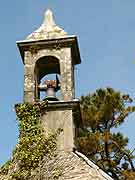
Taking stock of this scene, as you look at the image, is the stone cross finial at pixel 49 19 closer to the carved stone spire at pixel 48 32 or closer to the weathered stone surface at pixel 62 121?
the carved stone spire at pixel 48 32

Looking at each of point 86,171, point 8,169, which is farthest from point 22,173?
Answer: point 86,171

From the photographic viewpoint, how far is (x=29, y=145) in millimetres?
9445

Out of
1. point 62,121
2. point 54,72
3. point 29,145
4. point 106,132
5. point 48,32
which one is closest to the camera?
point 29,145

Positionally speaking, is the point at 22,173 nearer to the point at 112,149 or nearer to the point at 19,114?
the point at 19,114

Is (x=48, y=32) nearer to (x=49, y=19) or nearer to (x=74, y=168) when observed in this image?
(x=49, y=19)

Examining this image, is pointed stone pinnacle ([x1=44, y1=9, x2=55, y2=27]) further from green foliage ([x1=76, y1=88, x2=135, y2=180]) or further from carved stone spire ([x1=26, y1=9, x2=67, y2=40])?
green foliage ([x1=76, y1=88, x2=135, y2=180])

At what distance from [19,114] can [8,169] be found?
1283mm

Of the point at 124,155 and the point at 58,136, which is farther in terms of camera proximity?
the point at 124,155

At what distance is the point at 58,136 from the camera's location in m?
10.3

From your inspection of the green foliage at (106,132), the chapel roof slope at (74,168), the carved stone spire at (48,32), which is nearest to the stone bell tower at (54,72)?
the carved stone spire at (48,32)

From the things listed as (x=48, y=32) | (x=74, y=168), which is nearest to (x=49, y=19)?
(x=48, y=32)

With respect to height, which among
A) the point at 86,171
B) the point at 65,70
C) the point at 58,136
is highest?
the point at 65,70

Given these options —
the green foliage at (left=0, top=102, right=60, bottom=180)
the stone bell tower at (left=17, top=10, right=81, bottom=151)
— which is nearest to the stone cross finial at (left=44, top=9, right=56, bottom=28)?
the stone bell tower at (left=17, top=10, right=81, bottom=151)

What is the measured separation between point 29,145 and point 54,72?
A: 3.04m
